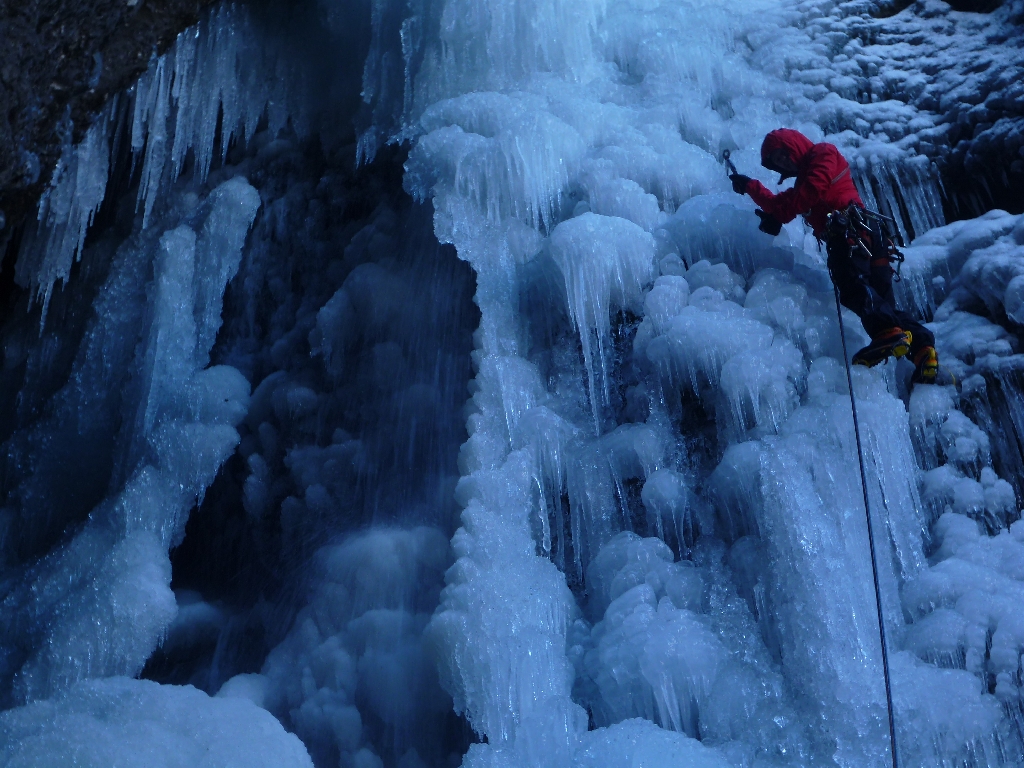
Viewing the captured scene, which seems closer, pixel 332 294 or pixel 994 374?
pixel 994 374

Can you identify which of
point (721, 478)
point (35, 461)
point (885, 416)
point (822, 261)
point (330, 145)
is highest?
point (330, 145)

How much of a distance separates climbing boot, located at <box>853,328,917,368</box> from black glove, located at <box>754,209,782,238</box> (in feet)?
2.37

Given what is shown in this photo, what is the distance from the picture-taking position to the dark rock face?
11.3 feet

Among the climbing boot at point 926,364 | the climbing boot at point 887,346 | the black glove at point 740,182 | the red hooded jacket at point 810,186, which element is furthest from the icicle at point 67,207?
the climbing boot at point 926,364

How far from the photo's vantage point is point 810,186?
346 centimetres

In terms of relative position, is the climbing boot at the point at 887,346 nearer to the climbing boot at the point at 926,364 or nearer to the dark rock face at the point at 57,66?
the climbing boot at the point at 926,364

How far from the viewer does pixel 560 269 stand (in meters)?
3.63

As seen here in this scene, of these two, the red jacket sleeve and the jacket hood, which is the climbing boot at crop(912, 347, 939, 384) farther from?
the jacket hood

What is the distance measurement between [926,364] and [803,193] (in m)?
0.87

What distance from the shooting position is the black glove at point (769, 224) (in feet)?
11.9

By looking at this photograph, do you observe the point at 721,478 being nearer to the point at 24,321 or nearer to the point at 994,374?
the point at 994,374

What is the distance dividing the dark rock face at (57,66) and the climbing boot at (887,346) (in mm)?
3685

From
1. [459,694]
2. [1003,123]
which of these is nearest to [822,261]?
[1003,123]

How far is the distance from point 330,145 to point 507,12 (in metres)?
1.45
